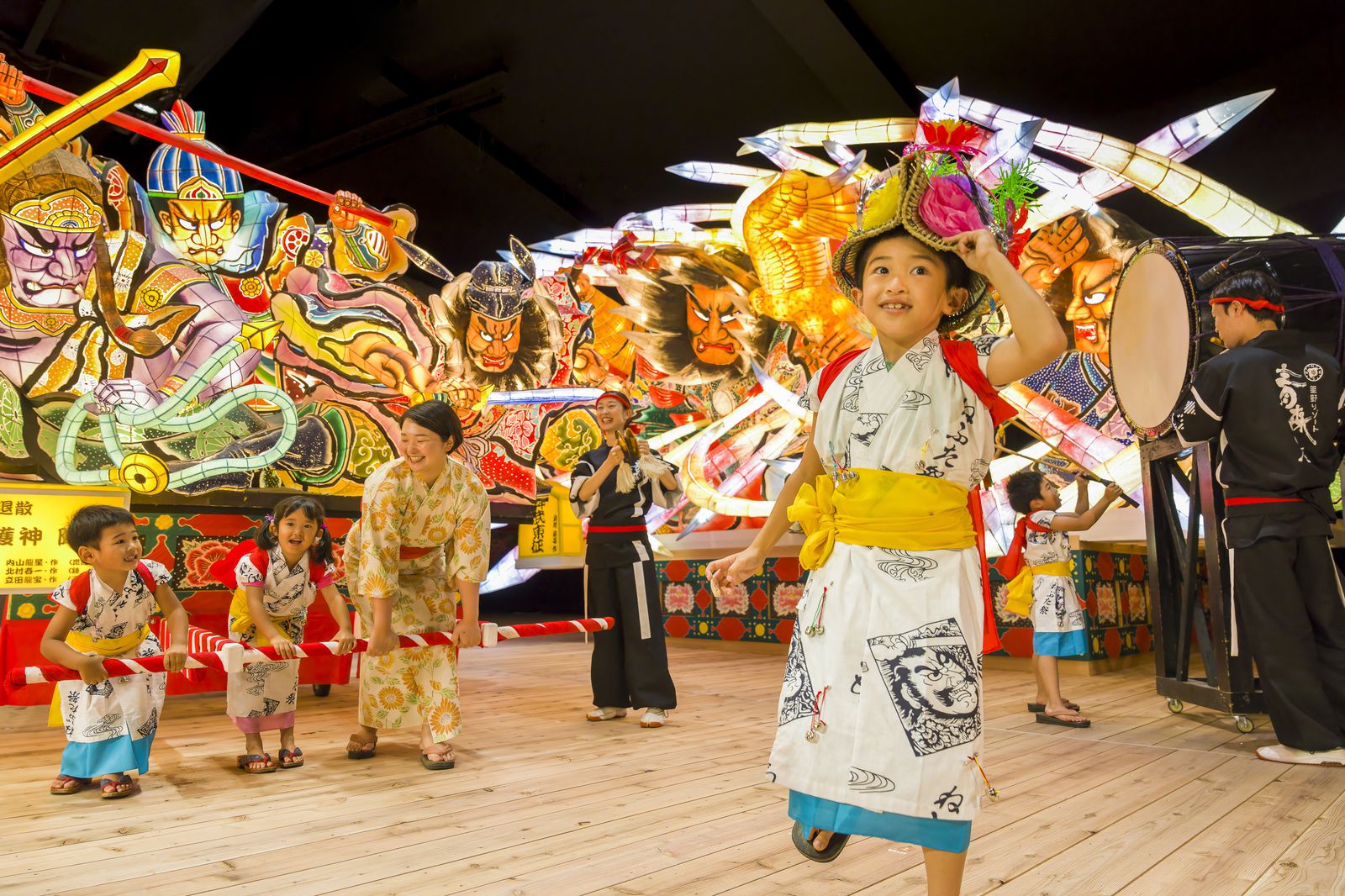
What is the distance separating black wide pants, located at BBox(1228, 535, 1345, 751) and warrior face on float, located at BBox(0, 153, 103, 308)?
5569 millimetres

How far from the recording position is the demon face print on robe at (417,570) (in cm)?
267

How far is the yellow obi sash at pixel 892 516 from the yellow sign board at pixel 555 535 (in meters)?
7.48

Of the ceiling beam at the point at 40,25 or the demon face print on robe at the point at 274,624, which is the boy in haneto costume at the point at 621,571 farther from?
the ceiling beam at the point at 40,25

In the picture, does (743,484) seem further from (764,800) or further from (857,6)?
(764,800)

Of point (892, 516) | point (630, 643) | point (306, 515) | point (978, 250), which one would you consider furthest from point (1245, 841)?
point (306, 515)

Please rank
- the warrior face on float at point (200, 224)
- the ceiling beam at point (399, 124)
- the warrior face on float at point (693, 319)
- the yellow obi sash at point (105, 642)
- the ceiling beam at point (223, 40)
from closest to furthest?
1. the yellow obi sash at point (105, 642)
2. the warrior face on float at point (200, 224)
3. the ceiling beam at point (223, 40)
4. the warrior face on float at point (693, 319)
5. the ceiling beam at point (399, 124)

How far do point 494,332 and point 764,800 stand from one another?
555 centimetres

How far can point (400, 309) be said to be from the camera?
21.0ft

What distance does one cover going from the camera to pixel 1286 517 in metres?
2.75

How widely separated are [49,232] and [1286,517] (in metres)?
5.71

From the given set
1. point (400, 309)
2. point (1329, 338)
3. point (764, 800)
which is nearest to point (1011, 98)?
point (1329, 338)

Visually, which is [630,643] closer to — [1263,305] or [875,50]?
[1263,305]

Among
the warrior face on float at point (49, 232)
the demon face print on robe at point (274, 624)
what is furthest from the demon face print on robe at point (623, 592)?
the warrior face on float at point (49, 232)

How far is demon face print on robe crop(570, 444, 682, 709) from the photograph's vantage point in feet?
11.6
